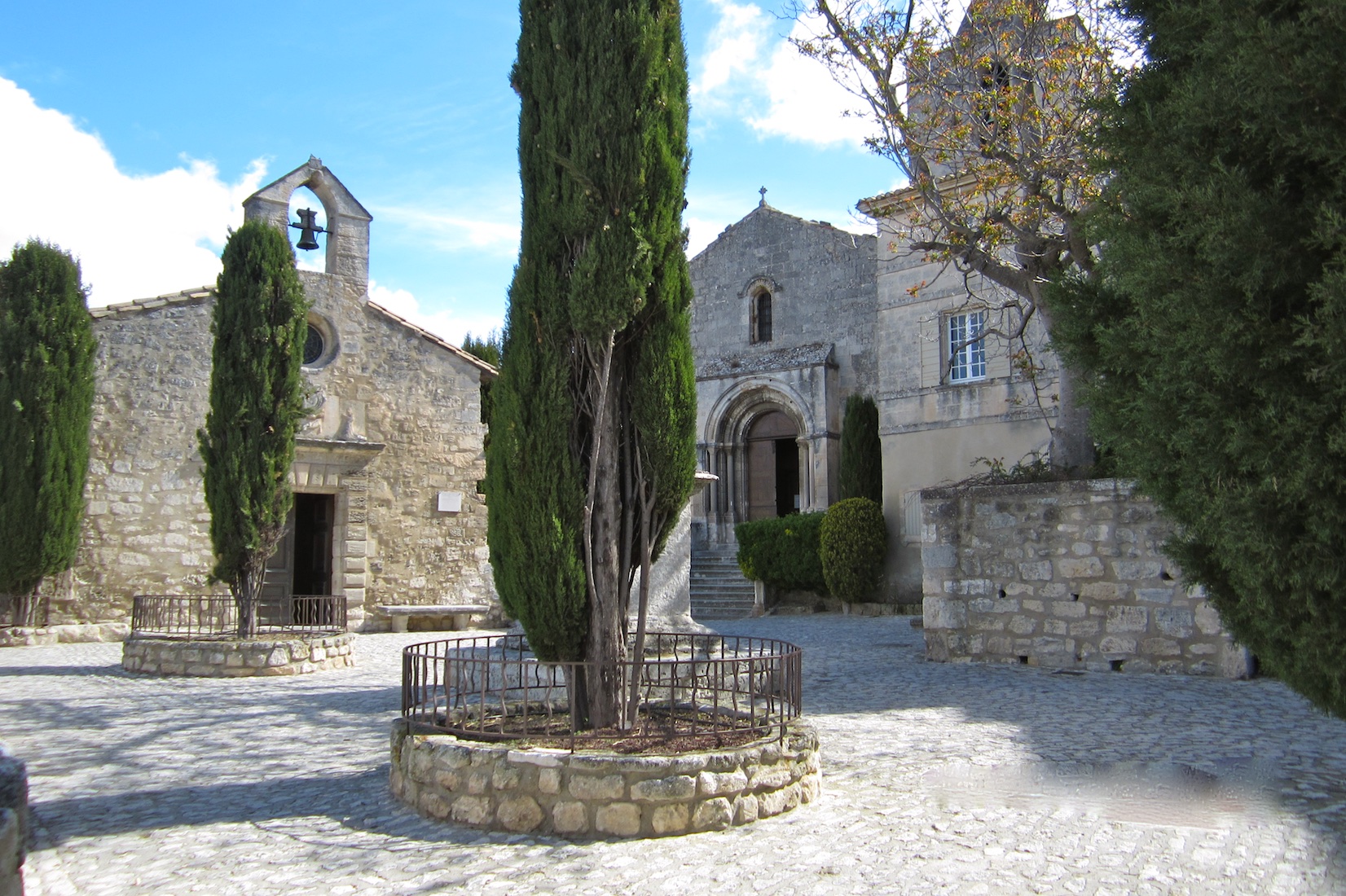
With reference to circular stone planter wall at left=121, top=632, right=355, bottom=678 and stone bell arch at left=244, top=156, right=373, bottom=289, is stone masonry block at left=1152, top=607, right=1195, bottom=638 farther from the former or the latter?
stone bell arch at left=244, top=156, right=373, bottom=289

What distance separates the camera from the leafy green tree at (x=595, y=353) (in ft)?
16.5

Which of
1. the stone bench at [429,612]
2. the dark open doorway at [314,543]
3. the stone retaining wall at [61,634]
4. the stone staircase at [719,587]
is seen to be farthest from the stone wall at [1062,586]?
the stone retaining wall at [61,634]

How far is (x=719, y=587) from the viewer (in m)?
19.1

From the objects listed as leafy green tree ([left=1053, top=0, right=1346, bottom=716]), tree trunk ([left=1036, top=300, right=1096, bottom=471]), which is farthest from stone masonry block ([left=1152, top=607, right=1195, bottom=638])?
leafy green tree ([left=1053, top=0, right=1346, bottom=716])

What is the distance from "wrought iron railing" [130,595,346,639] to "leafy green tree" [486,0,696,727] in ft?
19.5

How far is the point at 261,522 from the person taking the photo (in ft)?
33.0

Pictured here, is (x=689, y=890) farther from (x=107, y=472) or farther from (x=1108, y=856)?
(x=107, y=472)

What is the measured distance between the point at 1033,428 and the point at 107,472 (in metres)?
13.2

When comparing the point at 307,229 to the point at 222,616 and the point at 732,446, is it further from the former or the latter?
the point at 732,446

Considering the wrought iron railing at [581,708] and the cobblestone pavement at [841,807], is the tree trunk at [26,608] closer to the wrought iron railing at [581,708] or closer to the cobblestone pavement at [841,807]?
the cobblestone pavement at [841,807]

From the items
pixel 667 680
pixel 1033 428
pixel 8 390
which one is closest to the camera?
pixel 667 680

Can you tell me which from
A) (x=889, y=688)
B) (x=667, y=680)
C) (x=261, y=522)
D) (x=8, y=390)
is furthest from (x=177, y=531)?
(x=889, y=688)

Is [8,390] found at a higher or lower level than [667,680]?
higher

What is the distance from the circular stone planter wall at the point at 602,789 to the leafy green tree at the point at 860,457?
13.8 m
